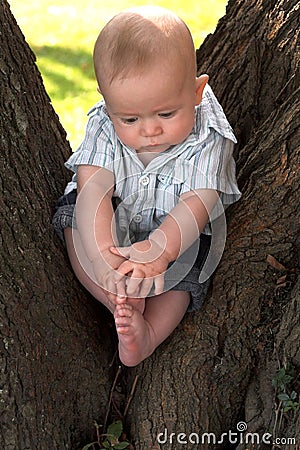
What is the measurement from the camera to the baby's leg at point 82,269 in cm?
260

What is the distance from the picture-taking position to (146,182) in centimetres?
268

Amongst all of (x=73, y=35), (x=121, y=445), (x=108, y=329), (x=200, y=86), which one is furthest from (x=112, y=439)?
(x=73, y=35)

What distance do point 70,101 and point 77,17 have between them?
194 centimetres

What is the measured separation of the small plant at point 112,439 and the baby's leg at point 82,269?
41 cm

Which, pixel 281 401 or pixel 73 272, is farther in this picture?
pixel 73 272

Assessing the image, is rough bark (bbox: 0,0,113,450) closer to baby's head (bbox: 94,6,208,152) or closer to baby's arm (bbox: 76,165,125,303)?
baby's arm (bbox: 76,165,125,303)

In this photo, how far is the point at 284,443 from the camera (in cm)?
237

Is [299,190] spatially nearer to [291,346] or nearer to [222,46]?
[291,346]

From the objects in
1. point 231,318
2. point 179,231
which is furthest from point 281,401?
point 179,231

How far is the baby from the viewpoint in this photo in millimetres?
2375

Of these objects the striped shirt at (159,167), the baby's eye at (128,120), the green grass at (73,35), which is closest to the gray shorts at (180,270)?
the striped shirt at (159,167)

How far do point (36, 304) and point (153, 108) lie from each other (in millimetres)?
728

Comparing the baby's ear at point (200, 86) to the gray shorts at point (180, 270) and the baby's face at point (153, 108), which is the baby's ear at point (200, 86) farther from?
the gray shorts at point (180, 270)

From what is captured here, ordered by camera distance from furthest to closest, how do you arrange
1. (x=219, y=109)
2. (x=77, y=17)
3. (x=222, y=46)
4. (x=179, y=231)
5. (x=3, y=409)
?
(x=77, y=17) → (x=222, y=46) → (x=219, y=109) → (x=179, y=231) → (x=3, y=409)
